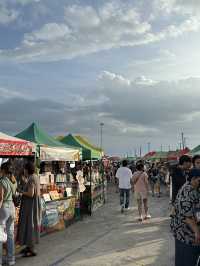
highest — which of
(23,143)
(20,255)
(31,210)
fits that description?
(23,143)

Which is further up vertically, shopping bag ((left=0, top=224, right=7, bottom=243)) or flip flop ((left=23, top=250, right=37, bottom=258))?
shopping bag ((left=0, top=224, right=7, bottom=243))

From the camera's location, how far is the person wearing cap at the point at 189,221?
463cm

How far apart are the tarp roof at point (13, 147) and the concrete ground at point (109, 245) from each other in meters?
1.95

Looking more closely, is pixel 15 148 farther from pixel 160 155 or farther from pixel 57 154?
pixel 160 155

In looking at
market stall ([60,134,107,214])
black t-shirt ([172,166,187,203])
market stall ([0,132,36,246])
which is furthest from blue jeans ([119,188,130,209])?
black t-shirt ([172,166,187,203])

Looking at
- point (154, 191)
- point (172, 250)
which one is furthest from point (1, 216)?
point (154, 191)

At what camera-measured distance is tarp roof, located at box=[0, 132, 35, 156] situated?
7497mm

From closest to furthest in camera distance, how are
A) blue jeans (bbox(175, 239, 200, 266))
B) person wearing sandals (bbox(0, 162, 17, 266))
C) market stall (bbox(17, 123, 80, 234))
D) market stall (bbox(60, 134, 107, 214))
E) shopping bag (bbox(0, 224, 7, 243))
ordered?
blue jeans (bbox(175, 239, 200, 266)), shopping bag (bbox(0, 224, 7, 243)), person wearing sandals (bbox(0, 162, 17, 266)), market stall (bbox(17, 123, 80, 234)), market stall (bbox(60, 134, 107, 214))

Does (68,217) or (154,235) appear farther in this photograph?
(68,217)

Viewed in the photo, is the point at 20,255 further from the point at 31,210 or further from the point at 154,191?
the point at 154,191

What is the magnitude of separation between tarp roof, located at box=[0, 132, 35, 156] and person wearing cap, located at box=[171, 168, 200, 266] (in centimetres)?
380

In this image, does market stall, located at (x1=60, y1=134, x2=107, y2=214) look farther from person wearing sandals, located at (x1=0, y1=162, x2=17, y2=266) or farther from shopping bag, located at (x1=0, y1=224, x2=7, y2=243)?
shopping bag, located at (x1=0, y1=224, x2=7, y2=243)

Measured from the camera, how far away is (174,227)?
16.1 ft

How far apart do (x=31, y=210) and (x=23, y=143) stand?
1441 millimetres
